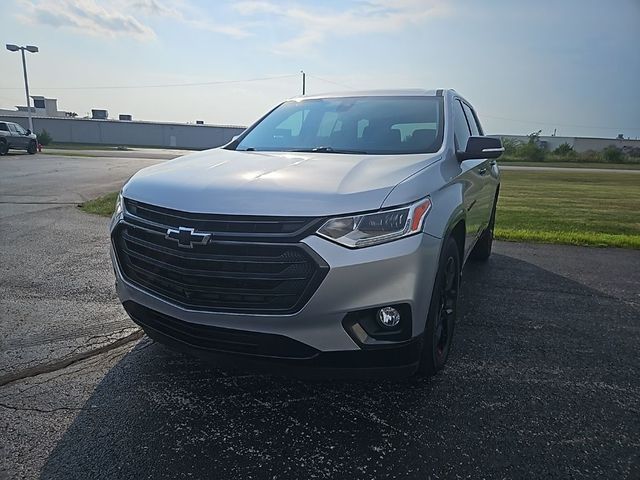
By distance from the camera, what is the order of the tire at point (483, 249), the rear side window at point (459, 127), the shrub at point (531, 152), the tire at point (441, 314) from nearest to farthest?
the tire at point (441, 314) < the rear side window at point (459, 127) < the tire at point (483, 249) < the shrub at point (531, 152)

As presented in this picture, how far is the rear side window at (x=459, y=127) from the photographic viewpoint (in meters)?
3.59

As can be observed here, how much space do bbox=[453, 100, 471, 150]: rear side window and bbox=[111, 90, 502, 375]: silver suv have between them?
2.87 feet

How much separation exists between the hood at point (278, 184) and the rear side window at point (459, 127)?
0.66 meters

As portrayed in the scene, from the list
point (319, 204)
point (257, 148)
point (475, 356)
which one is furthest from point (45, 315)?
point (475, 356)

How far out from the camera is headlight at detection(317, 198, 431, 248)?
2.19 meters

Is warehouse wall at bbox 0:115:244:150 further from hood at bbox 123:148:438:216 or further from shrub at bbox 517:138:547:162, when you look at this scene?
hood at bbox 123:148:438:216

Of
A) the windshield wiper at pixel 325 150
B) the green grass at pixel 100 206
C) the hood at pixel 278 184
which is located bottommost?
the green grass at pixel 100 206

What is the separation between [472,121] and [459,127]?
50.8 inches

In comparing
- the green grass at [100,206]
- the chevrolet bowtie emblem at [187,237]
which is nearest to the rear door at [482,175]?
the chevrolet bowtie emblem at [187,237]

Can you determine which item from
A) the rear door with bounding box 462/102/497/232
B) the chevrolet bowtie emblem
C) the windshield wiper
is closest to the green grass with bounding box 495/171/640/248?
the rear door with bounding box 462/102/497/232

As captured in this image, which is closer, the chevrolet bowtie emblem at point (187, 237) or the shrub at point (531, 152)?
the chevrolet bowtie emblem at point (187, 237)

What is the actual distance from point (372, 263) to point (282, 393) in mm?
1103

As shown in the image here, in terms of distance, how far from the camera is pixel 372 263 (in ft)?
7.13

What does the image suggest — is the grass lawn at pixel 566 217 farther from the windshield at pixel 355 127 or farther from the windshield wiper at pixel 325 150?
the windshield wiper at pixel 325 150
